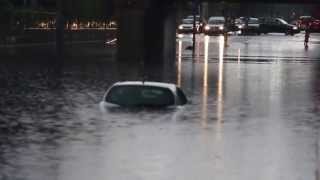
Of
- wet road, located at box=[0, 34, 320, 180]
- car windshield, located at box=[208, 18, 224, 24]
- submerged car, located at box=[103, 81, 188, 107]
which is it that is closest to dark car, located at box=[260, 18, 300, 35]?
→ car windshield, located at box=[208, 18, 224, 24]

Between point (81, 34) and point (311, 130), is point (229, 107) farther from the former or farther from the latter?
point (81, 34)

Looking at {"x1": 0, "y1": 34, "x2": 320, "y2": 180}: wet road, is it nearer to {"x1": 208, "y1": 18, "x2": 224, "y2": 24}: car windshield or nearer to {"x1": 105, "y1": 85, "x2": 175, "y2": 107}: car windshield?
{"x1": 105, "y1": 85, "x2": 175, "y2": 107}: car windshield

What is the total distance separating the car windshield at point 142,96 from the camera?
27.6 m

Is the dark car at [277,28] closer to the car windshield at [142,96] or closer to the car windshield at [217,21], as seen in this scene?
the car windshield at [217,21]

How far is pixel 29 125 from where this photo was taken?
81.7ft

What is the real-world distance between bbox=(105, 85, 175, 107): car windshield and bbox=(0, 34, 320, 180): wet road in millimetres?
544

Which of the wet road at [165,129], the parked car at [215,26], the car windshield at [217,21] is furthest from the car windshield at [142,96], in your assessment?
the car windshield at [217,21]

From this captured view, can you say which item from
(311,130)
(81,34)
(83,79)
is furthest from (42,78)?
(81,34)

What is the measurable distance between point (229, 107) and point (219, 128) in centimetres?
586

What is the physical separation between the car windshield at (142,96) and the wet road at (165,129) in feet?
1.79

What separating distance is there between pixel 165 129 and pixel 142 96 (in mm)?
4061

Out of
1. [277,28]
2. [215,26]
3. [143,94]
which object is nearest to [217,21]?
[215,26]

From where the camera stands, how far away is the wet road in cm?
1736

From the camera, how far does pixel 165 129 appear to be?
2373 cm
